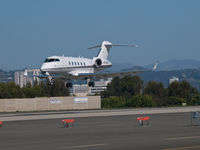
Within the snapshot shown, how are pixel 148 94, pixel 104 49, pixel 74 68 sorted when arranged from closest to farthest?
pixel 74 68, pixel 104 49, pixel 148 94

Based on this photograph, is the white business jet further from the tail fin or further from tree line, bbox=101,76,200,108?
tree line, bbox=101,76,200,108

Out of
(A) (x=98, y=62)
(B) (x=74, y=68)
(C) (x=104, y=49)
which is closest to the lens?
(B) (x=74, y=68)

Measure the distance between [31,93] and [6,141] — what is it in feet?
300

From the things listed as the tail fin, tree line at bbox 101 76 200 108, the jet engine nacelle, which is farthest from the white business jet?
tree line at bbox 101 76 200 108

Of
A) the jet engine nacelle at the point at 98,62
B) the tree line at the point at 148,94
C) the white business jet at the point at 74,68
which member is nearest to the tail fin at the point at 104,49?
the white business jet at the point at 74,68

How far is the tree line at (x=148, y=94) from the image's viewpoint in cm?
9500

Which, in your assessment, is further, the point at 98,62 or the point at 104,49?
the point at 104,49

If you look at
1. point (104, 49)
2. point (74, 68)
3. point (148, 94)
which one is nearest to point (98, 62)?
point (74, 68)

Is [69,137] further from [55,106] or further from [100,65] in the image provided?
[55,106]

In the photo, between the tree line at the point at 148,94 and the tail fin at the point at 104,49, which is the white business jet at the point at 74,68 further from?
the tree line at the point at 148,94

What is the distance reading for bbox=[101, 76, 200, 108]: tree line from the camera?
9500cm

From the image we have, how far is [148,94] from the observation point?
156 metres

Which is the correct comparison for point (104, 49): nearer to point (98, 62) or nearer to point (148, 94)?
point (98, 62)

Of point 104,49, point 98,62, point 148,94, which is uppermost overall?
point 104,49
